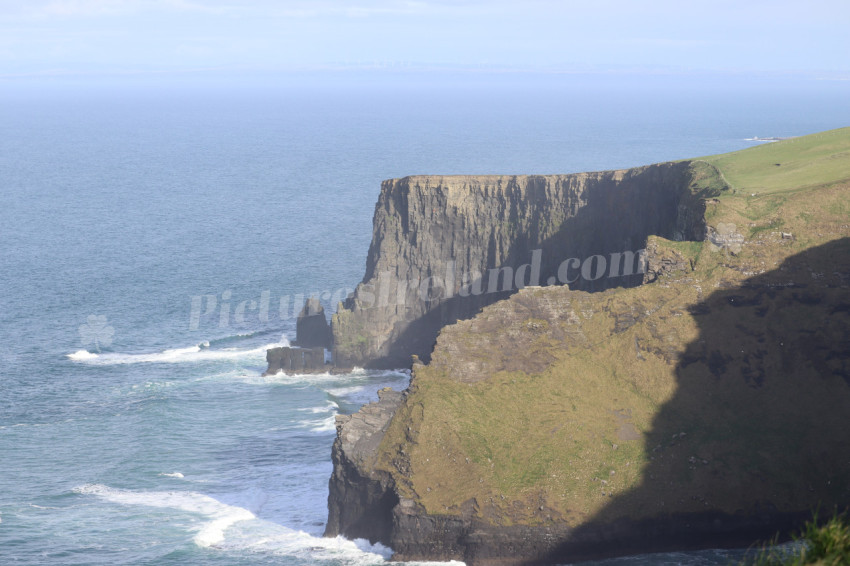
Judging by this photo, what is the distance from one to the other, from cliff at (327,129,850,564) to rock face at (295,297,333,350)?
3623cm

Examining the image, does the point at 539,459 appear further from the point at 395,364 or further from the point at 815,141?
the point at 815,141

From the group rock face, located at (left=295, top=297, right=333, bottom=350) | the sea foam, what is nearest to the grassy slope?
rock face, located at (left=295, top=297, right=333, bottom=350)

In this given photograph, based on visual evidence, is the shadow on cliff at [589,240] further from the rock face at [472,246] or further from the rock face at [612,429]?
the rock face at [612,429]

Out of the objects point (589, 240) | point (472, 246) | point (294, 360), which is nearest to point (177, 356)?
point (294, 360)

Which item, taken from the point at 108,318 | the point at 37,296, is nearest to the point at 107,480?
the point at 108,318

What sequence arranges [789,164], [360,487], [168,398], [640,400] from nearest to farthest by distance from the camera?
1. [360,487]
2. [640,400]
3. [789,164]
4. [168,398]

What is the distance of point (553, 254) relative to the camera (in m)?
91.6

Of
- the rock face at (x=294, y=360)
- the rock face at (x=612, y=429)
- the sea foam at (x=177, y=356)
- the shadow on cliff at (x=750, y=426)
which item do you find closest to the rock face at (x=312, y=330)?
the sea foam at (x=177, y=356)

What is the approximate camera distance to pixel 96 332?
10438 cm

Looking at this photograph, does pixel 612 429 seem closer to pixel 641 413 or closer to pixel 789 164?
pixel 641 413

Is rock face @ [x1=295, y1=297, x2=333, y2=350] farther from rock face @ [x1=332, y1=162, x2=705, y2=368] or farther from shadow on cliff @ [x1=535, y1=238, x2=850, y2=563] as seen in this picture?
shadow on cliff @ [x1=535, y1=238, x2=850, y2=563]

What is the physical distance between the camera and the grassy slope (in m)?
57.7

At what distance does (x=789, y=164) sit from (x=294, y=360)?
4712 centimetres

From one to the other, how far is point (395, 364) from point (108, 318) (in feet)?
114
